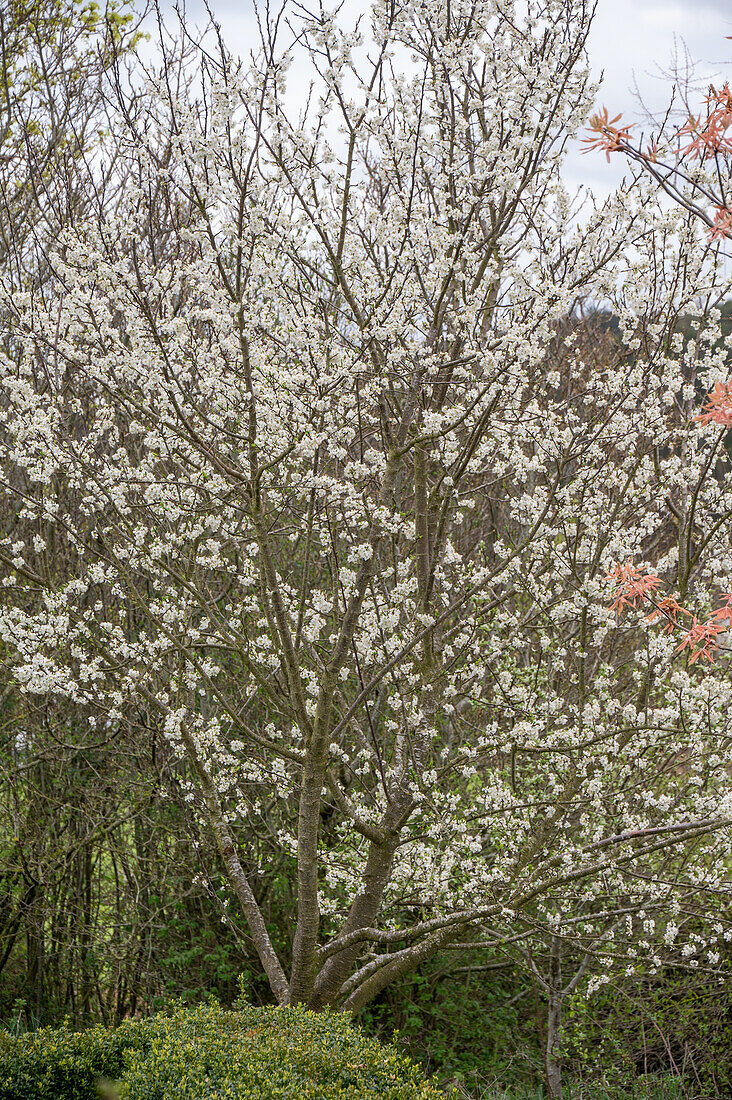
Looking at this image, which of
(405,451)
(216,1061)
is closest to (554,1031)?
(216,1061)

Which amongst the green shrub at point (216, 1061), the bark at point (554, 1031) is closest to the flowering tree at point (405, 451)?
the bark at point (554, 1031)

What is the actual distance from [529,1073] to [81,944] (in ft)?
12.3

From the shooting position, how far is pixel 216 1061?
4137mm

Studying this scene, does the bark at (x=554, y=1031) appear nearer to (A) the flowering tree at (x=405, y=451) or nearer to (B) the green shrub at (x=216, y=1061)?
(A) the flowering tree at (x=405, y=451)

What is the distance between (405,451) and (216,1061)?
314 centimetres

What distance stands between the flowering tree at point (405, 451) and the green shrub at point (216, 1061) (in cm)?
97

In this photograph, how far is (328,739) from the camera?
5152 mm

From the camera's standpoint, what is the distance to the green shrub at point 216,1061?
12.6 ft

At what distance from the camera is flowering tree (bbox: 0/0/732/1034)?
Result: 4449 millimetres

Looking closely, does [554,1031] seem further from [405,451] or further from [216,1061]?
[405,451]

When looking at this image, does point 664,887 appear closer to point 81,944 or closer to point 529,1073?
point 529,1073

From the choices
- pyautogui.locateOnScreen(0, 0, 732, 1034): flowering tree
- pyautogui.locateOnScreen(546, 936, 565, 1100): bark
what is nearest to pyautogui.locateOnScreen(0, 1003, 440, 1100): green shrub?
pyautogui.locateOnScreen(0, 0, 732, 1034): flowering tree

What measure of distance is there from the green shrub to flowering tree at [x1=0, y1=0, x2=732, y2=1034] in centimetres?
97

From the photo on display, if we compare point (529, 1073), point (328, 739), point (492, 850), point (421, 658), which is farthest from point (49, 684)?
point (529, 1073)
